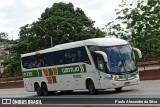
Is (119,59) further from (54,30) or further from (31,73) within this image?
(54,30)

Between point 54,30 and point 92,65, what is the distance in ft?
138

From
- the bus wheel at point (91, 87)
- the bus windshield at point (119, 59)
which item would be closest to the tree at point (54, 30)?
the bus wheel at point (91, 87)

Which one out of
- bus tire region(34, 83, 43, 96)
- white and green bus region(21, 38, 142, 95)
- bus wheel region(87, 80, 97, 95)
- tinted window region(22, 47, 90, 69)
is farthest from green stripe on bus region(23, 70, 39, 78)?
bus wheel region(87, 80, 97, 95)

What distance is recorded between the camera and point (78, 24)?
65250 millimetres

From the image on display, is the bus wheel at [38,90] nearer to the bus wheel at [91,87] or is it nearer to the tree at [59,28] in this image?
the bus wheel at [91,87]

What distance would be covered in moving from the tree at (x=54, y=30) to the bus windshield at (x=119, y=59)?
128 ft

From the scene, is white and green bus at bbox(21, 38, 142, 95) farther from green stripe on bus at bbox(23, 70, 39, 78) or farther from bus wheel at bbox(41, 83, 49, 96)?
green stripe on bus at bbox(23, 70, 39, 78)

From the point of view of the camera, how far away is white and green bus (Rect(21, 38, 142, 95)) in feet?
71.8

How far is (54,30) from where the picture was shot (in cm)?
6425

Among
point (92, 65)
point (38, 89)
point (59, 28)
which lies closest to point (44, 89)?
point (38, 89)

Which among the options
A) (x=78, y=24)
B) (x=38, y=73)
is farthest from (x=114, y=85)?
(x=78, y=24)

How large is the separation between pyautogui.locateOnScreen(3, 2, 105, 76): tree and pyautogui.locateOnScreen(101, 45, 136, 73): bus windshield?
39.0m

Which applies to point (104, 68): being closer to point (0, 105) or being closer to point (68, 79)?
point (68, 79)

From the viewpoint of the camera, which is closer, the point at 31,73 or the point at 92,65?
the point at 92,65
